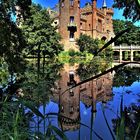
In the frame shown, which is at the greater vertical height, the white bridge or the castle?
the castle

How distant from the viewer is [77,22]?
160 feet

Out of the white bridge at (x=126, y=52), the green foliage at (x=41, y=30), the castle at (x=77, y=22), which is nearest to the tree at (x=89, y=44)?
the castle at (x=77, y=22)

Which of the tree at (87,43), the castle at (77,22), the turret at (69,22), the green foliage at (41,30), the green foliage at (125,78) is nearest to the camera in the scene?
the green foliage at (125,78)

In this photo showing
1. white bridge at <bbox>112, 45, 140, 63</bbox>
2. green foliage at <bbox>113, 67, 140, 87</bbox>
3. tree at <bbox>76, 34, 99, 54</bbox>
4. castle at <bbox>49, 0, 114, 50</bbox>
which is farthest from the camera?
white bridge at <bbox>112, 45, 140, 63</bbox>

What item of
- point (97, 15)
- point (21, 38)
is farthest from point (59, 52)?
point (21, 38)

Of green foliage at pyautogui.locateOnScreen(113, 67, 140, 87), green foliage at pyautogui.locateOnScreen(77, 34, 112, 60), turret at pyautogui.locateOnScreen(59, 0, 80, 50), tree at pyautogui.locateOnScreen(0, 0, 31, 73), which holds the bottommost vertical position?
green foliage at pyautogui.locateOnScreen(113, 67, 140, 87)

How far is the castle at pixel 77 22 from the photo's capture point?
48.1 m

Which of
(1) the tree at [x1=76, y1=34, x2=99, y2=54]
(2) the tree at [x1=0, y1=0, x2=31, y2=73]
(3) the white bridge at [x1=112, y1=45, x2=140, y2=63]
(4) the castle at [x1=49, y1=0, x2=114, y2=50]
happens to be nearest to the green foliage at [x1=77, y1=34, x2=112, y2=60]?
(1) the tree at [x1=76, y1=34, x2=99, y2=54]

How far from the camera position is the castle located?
48.1m

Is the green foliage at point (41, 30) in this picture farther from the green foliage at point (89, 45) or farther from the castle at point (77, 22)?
the castle at point (77, 22)

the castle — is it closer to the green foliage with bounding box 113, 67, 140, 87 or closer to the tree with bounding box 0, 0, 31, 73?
the green foliage with bounding box 113, 67, 140, 87

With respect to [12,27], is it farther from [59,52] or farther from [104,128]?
[59,52]

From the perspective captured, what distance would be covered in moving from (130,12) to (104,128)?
1239cm

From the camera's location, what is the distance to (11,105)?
2.57 m
